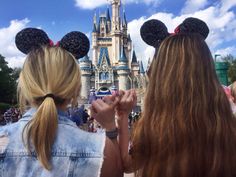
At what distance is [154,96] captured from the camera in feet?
6.40

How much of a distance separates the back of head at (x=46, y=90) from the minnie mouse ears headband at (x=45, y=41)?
30 centimetres

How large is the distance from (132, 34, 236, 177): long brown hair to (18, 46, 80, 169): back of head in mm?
395

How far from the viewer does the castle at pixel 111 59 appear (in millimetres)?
68438

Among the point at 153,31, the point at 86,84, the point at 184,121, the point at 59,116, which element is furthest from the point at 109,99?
the point at 86,84

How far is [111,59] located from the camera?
7362 centimetres

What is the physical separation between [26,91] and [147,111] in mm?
592

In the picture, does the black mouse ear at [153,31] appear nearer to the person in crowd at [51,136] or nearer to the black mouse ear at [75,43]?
the black mouse ear at [75,43]

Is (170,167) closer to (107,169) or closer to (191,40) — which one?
(107,169)

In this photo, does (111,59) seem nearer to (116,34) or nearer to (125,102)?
(116,34)

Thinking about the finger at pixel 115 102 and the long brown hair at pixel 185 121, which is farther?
the finger at pixel 115 102

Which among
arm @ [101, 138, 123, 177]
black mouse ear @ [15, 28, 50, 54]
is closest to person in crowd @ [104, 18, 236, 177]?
arm @ [101, 138, 123, 177]

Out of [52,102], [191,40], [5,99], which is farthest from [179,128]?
[5,99]

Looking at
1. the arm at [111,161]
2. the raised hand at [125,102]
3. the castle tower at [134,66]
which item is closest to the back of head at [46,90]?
the arm at [111,161]

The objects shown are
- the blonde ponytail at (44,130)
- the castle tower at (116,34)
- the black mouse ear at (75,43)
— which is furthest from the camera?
the castle tower at (116,34)
